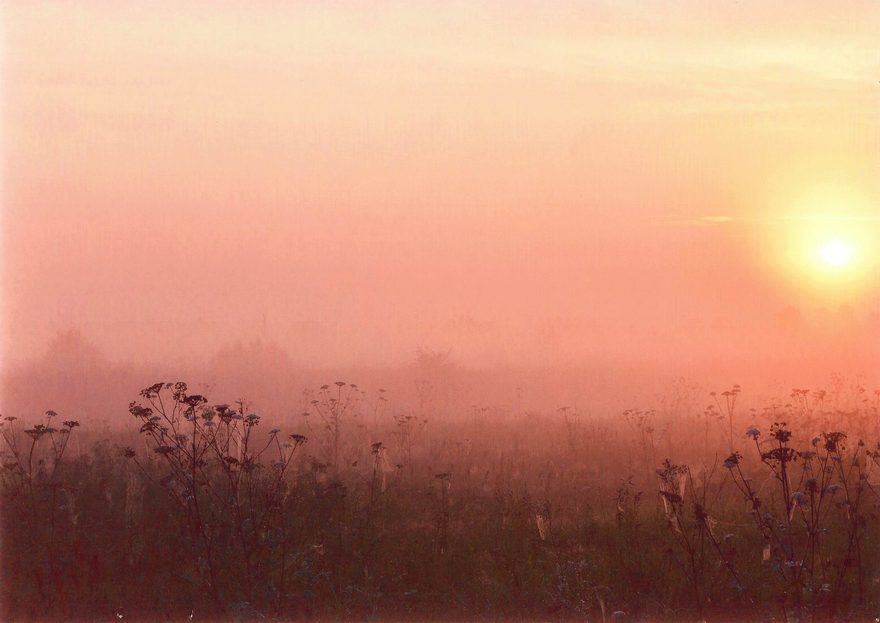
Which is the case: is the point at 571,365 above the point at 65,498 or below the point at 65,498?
above

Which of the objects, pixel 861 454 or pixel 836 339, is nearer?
pixel 861 454

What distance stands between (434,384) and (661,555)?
13506 mm

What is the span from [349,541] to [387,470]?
211cm

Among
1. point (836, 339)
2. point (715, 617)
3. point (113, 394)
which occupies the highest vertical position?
point (836, 339)

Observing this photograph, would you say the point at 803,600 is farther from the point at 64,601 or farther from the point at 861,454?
the point at 64,601

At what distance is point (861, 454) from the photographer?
1084 centimetres

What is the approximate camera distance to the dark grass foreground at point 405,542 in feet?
22.3

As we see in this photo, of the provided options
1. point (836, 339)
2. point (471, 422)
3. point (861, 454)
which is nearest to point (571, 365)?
point (836, 339)

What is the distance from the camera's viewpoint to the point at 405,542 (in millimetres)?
8109

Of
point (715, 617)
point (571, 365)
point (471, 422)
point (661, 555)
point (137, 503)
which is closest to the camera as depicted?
point (715, 617)

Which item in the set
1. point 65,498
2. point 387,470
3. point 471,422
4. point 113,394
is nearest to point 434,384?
point 471,422

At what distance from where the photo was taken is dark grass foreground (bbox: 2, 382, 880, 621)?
268 inches

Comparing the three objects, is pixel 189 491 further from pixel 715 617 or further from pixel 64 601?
pixel 715 617

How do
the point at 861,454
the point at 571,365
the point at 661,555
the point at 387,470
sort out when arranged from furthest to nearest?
the point at 571,365
the point at 861,454
the point at 387,470
the point at 661,555
